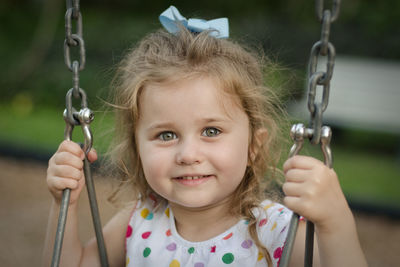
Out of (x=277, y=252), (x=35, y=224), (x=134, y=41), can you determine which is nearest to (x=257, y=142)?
(x=277, y=252)

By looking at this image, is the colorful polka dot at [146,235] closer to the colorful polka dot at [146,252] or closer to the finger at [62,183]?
the colorful polka dot at [146,252]

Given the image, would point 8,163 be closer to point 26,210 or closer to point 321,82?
point 26,210

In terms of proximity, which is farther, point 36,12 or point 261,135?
point 36,12

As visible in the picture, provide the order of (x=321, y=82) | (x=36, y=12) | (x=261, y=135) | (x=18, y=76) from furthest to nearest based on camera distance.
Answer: (x=36, y=12), (x=18, y=76), (x=261, y=135), (x=321, y=82)

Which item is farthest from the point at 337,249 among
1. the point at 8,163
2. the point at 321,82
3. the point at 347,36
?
the point at 347,36

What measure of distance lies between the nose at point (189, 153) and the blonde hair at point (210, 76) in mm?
195

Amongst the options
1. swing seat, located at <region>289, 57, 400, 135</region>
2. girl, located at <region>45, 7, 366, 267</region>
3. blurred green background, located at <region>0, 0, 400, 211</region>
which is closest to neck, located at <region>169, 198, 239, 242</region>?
girl, located at <region>45, 7, 366, 267</region>

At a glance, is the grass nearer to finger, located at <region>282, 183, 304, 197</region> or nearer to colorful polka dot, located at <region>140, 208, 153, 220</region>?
colorful polka dot, located at <region>140, 208, 153, 220</region>

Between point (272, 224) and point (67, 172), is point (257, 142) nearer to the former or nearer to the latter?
point (272, 224)

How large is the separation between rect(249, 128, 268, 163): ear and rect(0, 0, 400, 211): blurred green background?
98.8 inches

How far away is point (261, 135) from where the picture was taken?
157cm

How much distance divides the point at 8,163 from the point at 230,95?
3.98m

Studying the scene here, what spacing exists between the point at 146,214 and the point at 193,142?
0.46 meters

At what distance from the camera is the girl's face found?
137 centimetres
